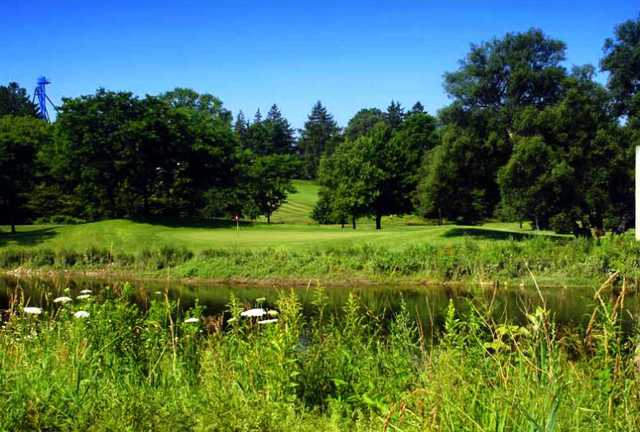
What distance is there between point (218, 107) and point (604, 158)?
45262mm

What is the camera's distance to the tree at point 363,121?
116m

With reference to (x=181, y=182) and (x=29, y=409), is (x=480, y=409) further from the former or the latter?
(x=181, y=182)

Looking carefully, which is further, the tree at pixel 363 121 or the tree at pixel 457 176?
the tree at pixel 363 121

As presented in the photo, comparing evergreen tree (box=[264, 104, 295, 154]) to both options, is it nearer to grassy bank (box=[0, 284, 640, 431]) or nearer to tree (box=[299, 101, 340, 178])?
tree (box=[299, 101, 340, 178])

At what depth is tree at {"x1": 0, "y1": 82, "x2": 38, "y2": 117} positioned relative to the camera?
94.5 m

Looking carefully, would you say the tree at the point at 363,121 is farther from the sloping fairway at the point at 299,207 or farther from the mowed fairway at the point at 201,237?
the mowed fairway at the point at 201,237

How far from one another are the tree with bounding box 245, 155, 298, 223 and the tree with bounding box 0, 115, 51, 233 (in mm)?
18262

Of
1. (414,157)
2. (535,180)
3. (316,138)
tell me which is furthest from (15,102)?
(535,180)

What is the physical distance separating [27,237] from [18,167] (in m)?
11.5

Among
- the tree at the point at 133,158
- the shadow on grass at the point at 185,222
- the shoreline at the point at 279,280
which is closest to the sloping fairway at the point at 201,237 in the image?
the shadow on grass at the point at 185,222

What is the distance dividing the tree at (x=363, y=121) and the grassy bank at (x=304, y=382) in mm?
108083

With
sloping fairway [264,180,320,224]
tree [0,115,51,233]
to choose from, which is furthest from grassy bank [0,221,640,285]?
sloping fairway [264,180,320,224]

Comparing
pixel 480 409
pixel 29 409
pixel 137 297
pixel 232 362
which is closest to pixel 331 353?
pixel 232 362

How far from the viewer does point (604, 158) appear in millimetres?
34688
